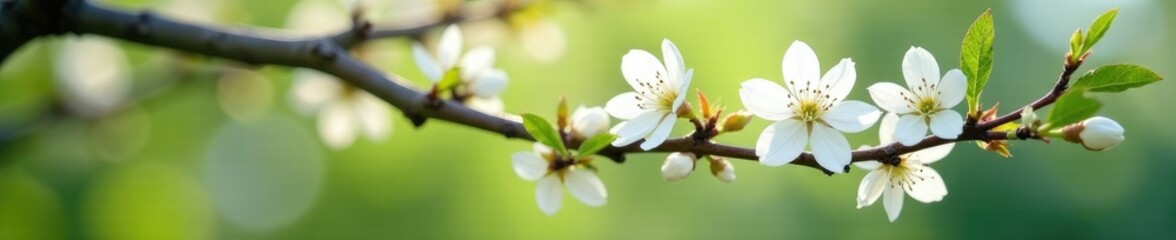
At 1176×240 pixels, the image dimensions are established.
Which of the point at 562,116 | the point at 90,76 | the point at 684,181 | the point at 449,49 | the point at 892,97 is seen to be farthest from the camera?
the point at 684,181

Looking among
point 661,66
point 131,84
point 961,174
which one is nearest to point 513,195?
point 961,174

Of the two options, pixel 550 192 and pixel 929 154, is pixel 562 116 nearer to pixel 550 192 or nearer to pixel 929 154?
pixel 550 192

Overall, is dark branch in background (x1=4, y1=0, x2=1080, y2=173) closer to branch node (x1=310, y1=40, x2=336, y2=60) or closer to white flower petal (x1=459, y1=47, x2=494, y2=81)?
branch node (x1=310, y1=40, x2=336, y2=60)

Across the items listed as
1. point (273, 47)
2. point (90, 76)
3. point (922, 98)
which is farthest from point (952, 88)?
point (90, 76)

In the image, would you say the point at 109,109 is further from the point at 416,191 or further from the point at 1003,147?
the point at 416,191

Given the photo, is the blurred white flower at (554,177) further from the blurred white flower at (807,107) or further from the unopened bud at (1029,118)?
the unopened bud at (1029,118)

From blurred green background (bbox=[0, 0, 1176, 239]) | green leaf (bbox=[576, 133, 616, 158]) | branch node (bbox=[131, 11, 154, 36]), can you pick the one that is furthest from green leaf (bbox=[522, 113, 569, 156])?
blurred green background (bbox=[0, 0, 1176, 239])
